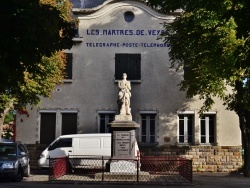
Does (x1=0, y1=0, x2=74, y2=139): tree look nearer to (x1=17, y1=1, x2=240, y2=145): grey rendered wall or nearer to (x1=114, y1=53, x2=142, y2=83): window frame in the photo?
(x1=17, y1=1, x2=240, y2=145): grey rendered wall

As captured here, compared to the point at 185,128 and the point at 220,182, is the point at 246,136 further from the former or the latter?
the point at 185,128

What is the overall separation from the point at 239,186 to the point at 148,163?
12.8 ft

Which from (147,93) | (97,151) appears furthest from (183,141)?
(97,151)

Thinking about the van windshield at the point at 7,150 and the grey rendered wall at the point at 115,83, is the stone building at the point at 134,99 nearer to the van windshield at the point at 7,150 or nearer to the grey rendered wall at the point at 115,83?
the grey rendered wall at the point at 115,83

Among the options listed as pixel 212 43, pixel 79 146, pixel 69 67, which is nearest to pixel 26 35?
pixel 212 43

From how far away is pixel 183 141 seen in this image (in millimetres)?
27625

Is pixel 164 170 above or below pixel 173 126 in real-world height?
below

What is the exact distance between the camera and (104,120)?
27.7 meters

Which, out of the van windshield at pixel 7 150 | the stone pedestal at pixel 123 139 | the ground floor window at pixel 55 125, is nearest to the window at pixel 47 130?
the ground floor window at pixel 55 125

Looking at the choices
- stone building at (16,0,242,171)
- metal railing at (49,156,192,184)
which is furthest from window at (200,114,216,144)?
metal railing at (49,156,192,184)

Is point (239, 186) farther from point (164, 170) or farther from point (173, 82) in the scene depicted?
point (173, 82)

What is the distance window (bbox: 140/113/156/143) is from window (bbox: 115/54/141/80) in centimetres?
248

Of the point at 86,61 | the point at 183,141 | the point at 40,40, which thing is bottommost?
the point at 183,141

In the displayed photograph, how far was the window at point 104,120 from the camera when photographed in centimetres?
2758
